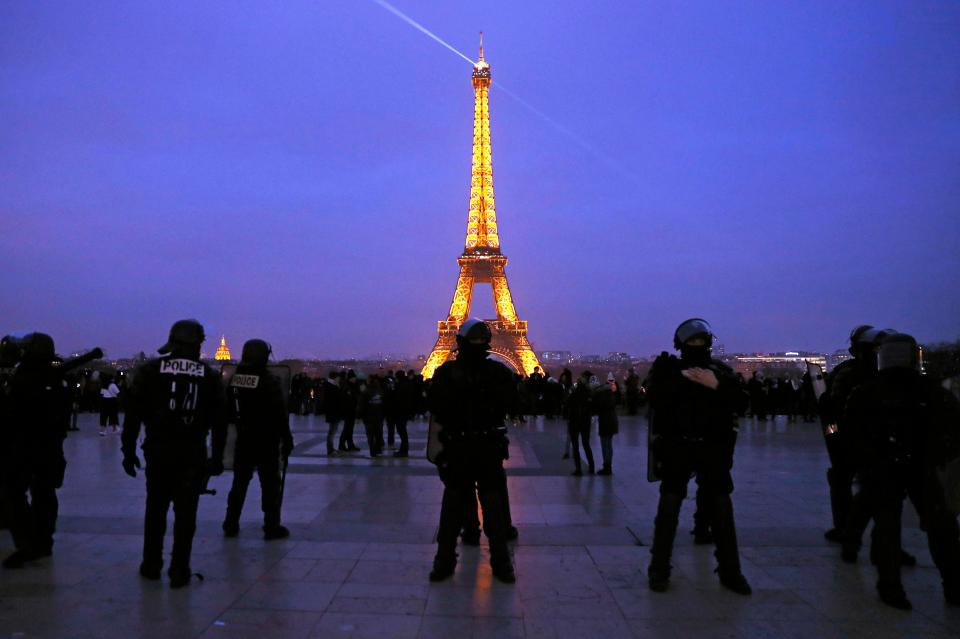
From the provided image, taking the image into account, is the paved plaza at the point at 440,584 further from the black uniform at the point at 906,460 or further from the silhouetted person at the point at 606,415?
the silhouetted person at the point at 606,415

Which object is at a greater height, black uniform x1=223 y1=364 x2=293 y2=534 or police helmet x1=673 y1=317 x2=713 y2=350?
police helmet x1=673 y1=317 x2=713 y2=350

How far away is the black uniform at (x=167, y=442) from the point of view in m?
5.30

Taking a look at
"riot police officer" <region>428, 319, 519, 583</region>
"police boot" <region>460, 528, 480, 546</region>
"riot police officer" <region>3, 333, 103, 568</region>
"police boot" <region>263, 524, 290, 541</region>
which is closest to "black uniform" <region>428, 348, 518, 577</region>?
"riot police officer" <region>428, 319, 519, 583</region>

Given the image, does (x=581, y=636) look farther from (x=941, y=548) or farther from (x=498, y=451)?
(x=941, y=548)

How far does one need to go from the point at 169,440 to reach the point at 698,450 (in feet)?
11.3

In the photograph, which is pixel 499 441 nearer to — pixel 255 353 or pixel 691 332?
pixel 691 332

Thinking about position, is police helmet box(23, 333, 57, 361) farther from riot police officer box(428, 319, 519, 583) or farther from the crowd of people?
riot police officer box(428, 319, 519, 583)

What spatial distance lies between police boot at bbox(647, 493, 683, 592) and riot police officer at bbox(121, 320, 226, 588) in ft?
9.86

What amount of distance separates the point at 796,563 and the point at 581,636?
243 centimetres

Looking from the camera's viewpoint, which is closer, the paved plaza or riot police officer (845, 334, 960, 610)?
the paved plaza

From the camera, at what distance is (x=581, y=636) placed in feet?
14.0

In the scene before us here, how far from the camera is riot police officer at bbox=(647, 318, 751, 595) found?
5.18 m

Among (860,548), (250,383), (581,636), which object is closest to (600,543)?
(860,548)

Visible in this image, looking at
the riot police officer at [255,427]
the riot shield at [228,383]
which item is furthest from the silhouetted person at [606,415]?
the riot police officer at [255,427]
